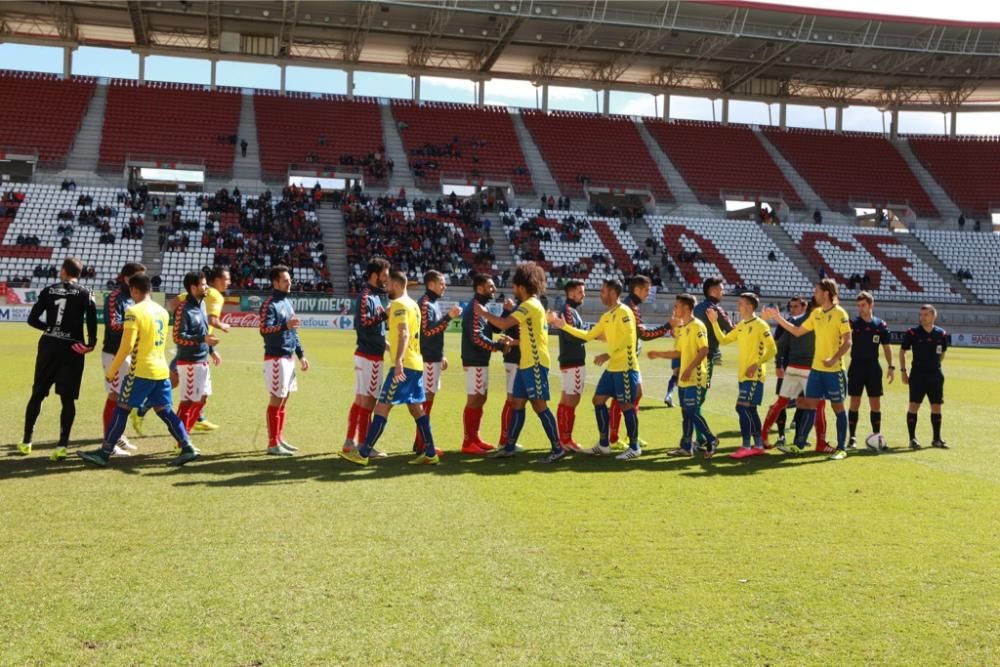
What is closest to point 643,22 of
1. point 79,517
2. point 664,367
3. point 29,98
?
point 664,367

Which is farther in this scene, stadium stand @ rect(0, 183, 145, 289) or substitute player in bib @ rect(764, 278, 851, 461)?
stadium stand @ rect(0, 183, 145, 289)

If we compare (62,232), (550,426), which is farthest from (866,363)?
(62,232)

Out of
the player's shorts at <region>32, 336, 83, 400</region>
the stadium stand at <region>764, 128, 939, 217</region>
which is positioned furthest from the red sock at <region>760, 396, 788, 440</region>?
the stadium stand at <region>764, 128, 939, 217</region>

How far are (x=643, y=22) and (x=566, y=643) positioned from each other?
46.3m

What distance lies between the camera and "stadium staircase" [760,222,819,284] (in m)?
46.2

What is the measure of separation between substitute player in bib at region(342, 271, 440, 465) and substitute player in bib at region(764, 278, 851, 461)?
4178 mm

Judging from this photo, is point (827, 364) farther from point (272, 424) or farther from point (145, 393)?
point (145, 393)

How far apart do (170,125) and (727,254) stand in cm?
3261

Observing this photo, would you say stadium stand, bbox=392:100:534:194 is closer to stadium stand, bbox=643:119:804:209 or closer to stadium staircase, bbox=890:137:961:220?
stadium stand, bbox=643:119:804:209

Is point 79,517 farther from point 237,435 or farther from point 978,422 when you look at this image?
point 978,422

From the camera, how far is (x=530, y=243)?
44.3 m

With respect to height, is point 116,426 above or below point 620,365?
below

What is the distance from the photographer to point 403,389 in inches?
330

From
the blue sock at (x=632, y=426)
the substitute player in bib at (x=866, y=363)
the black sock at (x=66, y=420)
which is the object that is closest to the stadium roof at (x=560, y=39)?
the substitute player in bib at (x=866, y=363)
